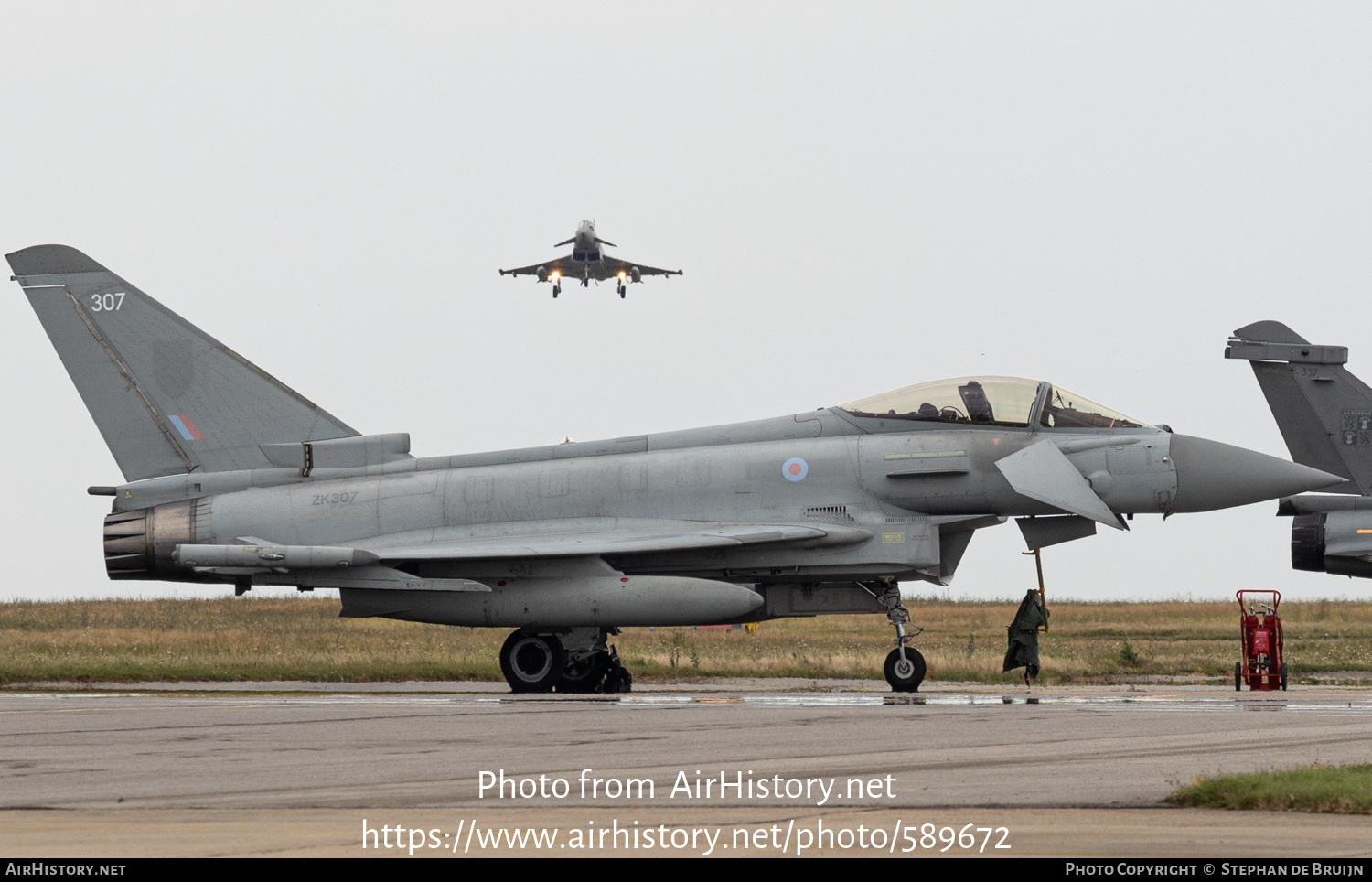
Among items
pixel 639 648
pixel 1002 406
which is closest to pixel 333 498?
pixel 1002 406

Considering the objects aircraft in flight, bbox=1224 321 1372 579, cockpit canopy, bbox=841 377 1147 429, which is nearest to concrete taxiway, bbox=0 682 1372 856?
cockpit canopy, bbox=841 377 1147 429

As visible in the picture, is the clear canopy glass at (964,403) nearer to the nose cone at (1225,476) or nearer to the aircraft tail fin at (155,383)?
the nose cone at (1225,476)

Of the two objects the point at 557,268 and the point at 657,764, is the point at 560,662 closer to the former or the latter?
the point at 657,764

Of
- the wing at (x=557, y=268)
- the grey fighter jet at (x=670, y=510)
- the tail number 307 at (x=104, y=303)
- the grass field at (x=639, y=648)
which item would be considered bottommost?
the grass field at (x=639, y=648)

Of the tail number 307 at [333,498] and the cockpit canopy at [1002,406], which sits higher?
the cockpit canopy at [1002,406]

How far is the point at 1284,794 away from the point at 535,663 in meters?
11.3

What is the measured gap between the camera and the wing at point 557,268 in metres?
49.9

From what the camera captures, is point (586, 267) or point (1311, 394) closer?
point (1311, 394)

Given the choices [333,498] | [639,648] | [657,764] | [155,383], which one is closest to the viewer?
[657,764]

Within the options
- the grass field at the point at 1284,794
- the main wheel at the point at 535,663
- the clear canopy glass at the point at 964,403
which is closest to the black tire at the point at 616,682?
the main wheel at the point at 535,663

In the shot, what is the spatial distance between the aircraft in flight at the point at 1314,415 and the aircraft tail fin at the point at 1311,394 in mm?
12

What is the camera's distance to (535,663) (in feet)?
56.1

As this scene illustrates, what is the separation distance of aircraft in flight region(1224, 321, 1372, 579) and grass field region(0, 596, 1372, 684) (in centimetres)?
267

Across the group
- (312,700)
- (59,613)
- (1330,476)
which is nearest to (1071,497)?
(1330,476)
